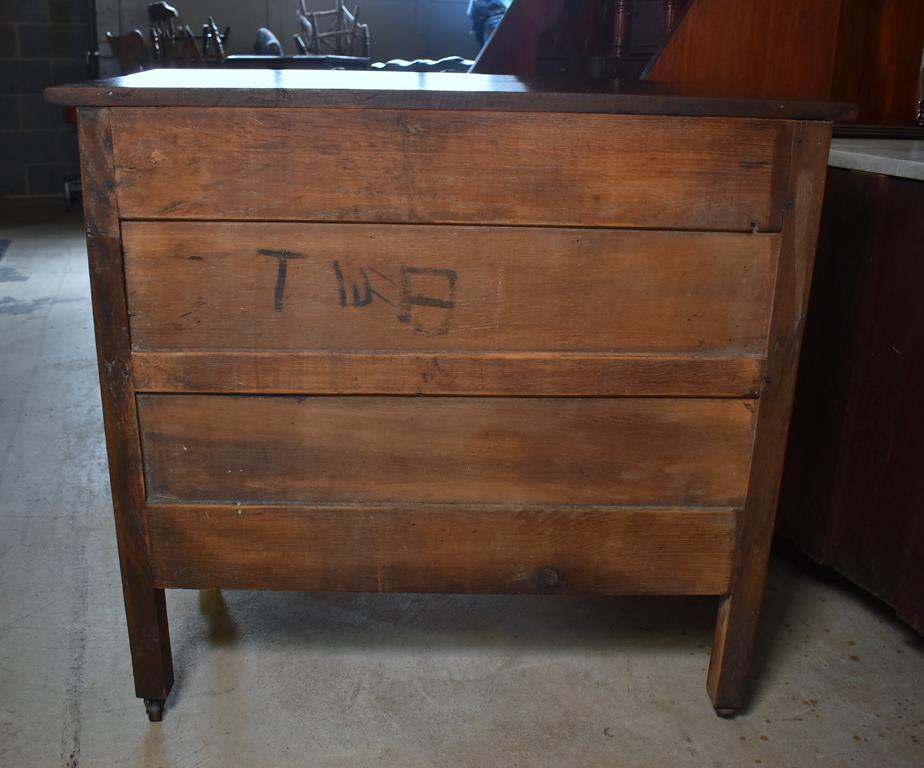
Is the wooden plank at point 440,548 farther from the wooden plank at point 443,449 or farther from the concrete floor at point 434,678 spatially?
the concrete floor at point 434,678

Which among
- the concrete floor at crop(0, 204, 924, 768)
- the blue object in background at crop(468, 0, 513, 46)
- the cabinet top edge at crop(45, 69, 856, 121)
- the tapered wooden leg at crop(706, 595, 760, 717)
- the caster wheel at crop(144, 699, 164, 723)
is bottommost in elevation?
the concrete floor at crop(0, 204, 924, 768)

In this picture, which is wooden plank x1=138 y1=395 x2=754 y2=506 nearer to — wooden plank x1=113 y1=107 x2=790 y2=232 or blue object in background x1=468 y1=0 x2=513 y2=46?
wooden plank x1=113 y1=107 x2=790 y2=232

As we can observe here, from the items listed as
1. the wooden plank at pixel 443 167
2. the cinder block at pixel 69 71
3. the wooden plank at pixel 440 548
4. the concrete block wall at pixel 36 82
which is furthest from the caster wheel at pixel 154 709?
the cinder block at pixel 69 71

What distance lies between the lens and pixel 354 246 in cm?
140

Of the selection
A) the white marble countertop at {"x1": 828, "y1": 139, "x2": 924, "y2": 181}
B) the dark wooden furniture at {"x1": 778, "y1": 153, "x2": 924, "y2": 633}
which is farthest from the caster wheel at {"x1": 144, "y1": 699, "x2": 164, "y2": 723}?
the white marble countertop at {"x1": 828, "y1": 139, "x2": 924, "y2": 181}

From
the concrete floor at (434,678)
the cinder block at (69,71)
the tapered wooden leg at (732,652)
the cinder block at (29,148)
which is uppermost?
the cinder block at (69,71)

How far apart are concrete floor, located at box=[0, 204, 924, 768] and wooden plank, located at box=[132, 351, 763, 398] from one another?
0.59m

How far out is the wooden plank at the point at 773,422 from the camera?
139 cm

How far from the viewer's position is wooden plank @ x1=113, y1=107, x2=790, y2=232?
4.39 ft

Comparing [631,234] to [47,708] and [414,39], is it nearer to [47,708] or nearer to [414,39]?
[47,708]

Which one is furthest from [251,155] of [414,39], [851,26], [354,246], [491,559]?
[414,39]

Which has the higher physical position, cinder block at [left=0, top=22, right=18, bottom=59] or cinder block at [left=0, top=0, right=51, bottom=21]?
cinder block at [left=0, top=0, right=51, bottom=21]

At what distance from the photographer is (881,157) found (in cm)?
178

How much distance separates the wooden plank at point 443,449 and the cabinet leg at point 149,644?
0.19m
